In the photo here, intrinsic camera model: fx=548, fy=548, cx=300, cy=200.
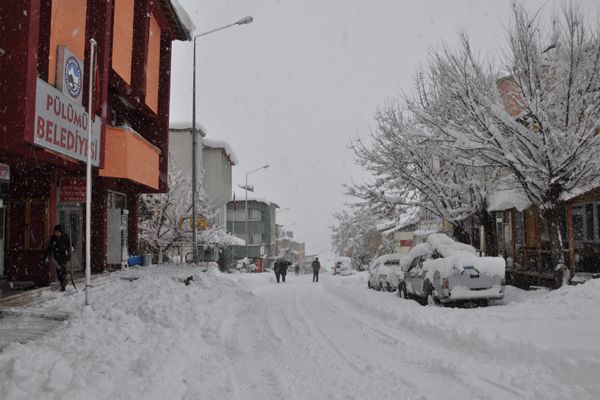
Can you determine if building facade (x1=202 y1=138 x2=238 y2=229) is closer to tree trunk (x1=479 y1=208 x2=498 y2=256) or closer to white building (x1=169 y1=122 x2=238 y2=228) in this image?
white building (x1=169 y1=122 x2=238 y2=228)

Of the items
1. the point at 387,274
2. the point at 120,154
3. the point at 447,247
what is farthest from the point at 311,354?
the point at 387,274

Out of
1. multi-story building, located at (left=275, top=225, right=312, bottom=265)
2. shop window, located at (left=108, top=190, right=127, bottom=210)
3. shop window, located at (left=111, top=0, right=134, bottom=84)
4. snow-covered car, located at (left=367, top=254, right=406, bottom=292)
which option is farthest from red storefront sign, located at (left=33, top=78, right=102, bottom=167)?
multi-story building, located at (left=275, top=225, right=312, bottom=265)

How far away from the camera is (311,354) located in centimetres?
812

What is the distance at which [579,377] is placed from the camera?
596 centimetres

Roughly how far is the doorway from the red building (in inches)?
1.4

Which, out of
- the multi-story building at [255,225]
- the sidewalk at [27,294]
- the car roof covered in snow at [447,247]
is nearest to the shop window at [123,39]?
the sidewalk at [27,294]

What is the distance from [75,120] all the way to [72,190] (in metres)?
2.81

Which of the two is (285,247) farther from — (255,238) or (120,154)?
(120,154)

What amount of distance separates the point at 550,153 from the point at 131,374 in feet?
38.5

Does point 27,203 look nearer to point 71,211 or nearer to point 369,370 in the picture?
point 71,211

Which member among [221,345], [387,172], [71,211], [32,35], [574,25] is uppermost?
[574,25]

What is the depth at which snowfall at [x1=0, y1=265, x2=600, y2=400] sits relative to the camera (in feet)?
18.8

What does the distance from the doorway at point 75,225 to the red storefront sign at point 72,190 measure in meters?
3.59

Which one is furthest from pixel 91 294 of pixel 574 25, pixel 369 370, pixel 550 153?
pixel 574 25
